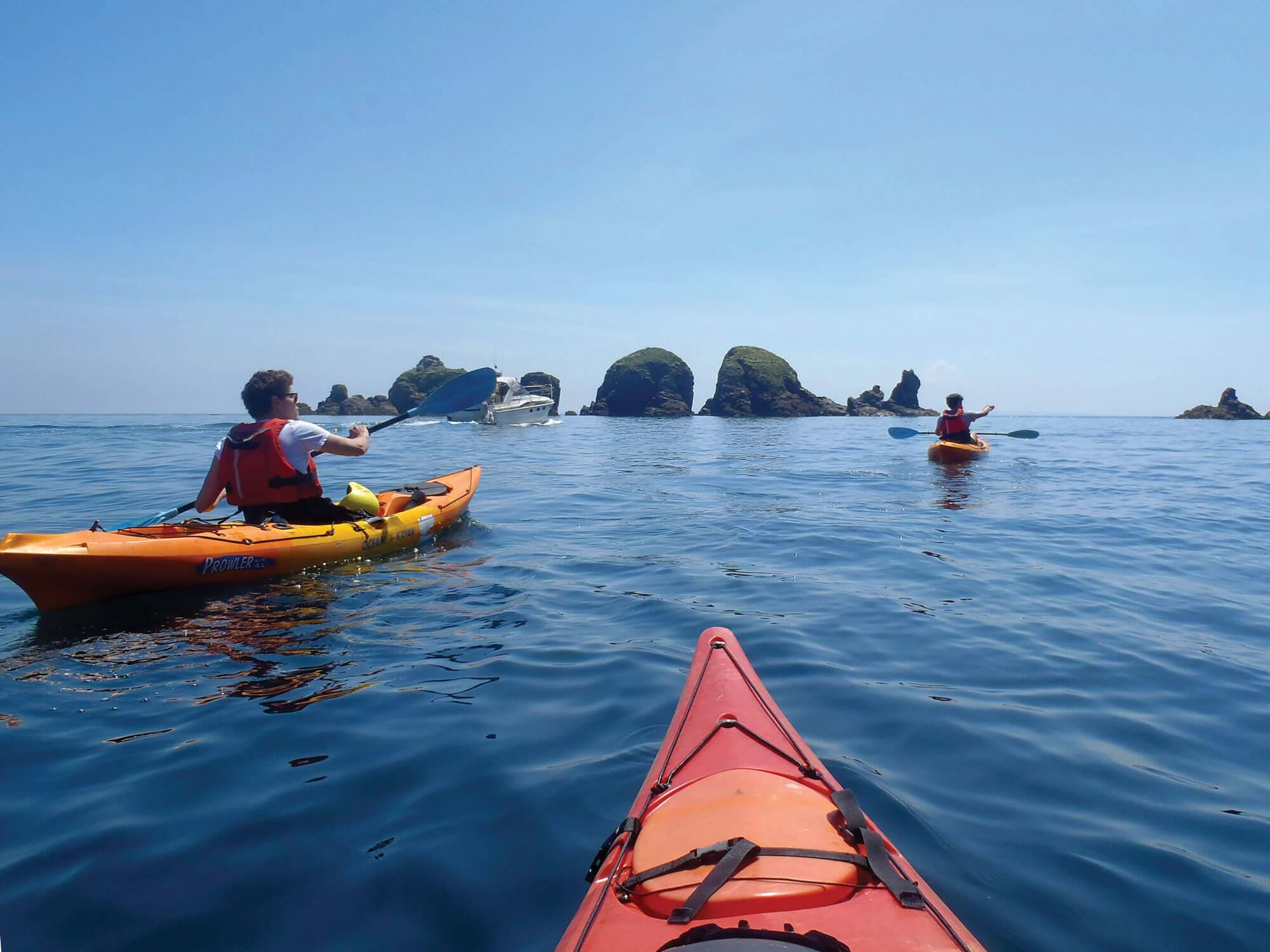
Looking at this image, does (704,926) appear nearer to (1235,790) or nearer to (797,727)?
(797,727)

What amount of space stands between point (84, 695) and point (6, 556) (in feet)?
4.75

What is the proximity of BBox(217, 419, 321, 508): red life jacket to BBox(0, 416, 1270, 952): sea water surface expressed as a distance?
80 cm

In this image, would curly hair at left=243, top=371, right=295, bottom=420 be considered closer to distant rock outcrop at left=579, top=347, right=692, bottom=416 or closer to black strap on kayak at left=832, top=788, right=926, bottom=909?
black strap on kayak at left=832, top=788, right=926, bottom=909

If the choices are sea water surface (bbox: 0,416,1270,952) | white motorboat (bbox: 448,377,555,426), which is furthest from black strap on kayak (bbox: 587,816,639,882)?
white motorboat (bbox: 448,377,555,426)

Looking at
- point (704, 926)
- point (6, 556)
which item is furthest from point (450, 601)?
point (704, 926)

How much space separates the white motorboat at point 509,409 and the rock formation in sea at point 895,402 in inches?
1753

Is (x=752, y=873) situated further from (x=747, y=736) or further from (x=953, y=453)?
(x=953, y=453)

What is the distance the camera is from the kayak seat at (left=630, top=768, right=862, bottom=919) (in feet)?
5.45

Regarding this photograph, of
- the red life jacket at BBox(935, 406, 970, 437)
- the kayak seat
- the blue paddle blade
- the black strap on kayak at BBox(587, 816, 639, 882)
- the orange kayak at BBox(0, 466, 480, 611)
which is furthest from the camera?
the red life jacket at BBox(935, 406, 970, 437)

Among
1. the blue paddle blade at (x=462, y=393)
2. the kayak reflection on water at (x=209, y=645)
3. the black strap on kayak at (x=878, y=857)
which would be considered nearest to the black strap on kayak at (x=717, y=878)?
the black strap on kayak at (x=878, y=857)

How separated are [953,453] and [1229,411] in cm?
6121

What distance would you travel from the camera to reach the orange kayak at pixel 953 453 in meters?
13.9

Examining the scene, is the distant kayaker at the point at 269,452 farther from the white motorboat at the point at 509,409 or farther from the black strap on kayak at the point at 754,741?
the white motorboat at the point at 509,409

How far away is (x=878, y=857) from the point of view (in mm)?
1790
